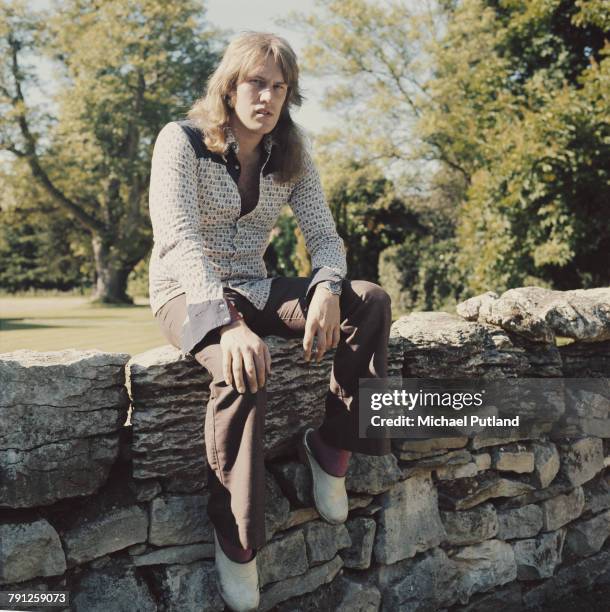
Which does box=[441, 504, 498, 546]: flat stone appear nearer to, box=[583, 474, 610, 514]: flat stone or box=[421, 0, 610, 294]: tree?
box=[583, 474, 610, 514]: flat stone

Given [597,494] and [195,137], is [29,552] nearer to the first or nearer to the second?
[195,137]

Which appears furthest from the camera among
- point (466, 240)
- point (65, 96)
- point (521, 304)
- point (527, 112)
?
point (65, 96)

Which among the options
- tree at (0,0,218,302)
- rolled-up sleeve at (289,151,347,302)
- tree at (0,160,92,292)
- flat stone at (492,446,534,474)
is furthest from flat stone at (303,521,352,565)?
tree at (0,160,92,292)

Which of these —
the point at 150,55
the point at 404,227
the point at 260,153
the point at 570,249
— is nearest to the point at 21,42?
the point at 150,55

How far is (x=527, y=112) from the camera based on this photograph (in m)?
8.38

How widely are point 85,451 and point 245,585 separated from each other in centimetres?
69

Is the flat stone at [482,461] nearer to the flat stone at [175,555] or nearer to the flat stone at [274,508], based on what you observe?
the flat stone at [274,508]

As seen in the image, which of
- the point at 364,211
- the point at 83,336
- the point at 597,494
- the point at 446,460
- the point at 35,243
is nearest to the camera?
the point at 446,460

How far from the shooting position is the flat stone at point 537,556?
3.08 m

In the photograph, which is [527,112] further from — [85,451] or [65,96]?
[65,96]

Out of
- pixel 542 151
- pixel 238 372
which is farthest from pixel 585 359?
pixel 542 151

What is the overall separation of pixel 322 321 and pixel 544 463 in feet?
4.93

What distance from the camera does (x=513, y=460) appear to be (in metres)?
3.07

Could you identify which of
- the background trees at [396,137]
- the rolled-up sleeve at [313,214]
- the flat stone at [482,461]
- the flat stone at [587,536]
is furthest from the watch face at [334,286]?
the background trees at [396,137]
